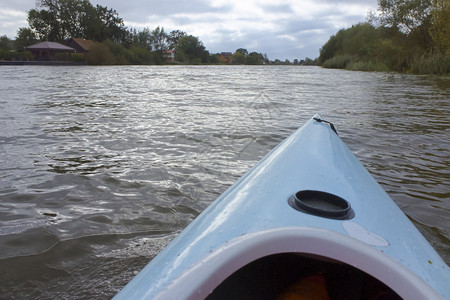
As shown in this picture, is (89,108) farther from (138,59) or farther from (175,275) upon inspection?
(138,59)

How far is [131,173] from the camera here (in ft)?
9.96

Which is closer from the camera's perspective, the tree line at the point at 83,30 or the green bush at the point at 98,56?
the green bush at the point at 98,56

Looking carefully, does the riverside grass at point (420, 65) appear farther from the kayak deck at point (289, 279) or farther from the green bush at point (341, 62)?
the kayak deck at point (289, 279)

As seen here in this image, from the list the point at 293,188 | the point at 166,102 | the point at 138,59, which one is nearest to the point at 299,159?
the point at 293,188

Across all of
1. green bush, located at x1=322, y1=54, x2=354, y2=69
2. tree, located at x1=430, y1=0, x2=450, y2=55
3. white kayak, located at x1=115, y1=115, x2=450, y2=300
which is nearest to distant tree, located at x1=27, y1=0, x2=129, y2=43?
green bush, located at x1=322, y1=54, x2=354, y2=69

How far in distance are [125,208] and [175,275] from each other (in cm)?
163

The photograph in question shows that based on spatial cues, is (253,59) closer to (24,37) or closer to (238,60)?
(238,60)

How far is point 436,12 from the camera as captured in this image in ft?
60.3

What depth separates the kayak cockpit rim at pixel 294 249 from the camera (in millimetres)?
759

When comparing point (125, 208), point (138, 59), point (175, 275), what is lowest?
point (125, 208)

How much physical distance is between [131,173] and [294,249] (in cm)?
240

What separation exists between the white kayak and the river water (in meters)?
0.75

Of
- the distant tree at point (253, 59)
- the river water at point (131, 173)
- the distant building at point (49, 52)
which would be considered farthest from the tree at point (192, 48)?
the river water at point (131, 173)

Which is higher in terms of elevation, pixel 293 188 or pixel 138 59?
pixel 138 59
